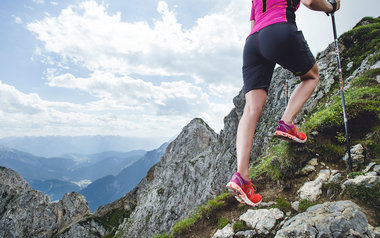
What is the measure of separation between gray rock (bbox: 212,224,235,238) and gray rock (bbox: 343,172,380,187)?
103 inches

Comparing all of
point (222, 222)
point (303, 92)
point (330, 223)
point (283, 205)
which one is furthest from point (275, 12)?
point (222, 222)

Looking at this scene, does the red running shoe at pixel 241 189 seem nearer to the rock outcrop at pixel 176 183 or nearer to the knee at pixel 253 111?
the knee at pixel 253 111

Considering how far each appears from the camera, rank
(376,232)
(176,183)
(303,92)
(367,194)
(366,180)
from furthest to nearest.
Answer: (176,183) → (303,92) → (366,180) → (367,194) → (376,232)

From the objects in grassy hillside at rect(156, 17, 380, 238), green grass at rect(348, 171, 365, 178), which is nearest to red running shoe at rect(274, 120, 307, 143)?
grassy hillside at rect(156, 17, 380, 238)

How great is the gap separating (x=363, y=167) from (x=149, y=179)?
293 ft

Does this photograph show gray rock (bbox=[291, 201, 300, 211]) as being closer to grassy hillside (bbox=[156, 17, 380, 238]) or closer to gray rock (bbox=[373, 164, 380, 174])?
grassy hillside (bbox=[156, 17, 380, 238])

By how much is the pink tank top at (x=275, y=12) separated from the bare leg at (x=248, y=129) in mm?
1441

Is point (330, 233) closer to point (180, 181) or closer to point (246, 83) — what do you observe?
point (246, 83)

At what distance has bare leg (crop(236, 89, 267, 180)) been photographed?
4285 millimetres

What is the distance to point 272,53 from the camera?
13.2 feet

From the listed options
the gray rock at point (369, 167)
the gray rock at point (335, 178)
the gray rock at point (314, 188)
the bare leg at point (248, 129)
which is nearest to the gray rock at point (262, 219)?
the gray rock at point (314, 188)

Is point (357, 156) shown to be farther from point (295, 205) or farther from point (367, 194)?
point (295, 205)

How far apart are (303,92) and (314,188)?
7.42ft

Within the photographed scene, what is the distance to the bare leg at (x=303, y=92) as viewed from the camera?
4.69 metres
